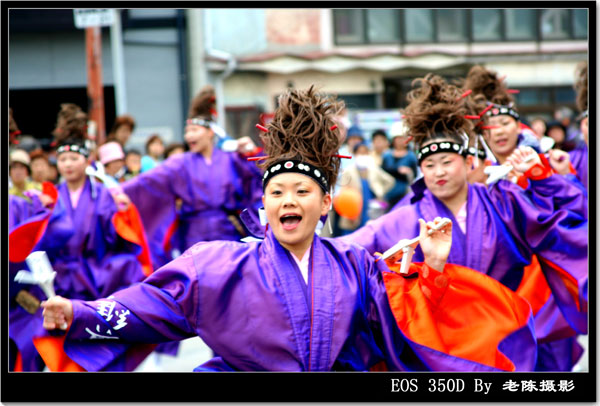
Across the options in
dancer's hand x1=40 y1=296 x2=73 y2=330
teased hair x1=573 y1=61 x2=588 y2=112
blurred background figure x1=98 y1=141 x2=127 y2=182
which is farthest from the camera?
blurred background figure x1=98 y1=141 x2=127 y2=182

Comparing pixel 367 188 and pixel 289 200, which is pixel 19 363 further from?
pixel 367 188

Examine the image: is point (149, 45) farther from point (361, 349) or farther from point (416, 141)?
point (361, 349)

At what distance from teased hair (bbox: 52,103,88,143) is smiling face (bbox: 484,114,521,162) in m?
2.74

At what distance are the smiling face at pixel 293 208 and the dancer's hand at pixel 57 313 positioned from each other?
79 centimetres

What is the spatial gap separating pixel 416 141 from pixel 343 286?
1.39 metres

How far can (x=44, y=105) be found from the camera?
15.4m

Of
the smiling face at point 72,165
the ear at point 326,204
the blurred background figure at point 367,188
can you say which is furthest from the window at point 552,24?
the ear at point 326,204

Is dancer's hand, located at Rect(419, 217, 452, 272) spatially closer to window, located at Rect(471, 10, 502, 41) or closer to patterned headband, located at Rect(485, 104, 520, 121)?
patterned headband, located at Rect(485, 104, 520, 121)

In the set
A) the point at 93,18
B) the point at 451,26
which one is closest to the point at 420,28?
the point at 451,26

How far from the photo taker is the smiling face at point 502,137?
6.03 metres

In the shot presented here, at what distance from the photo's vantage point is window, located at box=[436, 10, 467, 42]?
62.9 ft

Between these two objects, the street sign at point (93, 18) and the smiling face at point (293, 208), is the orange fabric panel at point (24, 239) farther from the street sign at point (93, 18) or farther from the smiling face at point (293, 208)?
the smiling face at point (293, 208)

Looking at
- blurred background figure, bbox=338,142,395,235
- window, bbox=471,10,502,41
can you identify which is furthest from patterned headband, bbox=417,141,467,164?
window, bbox=471,10,502,41

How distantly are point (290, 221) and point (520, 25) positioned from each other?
16755mm
